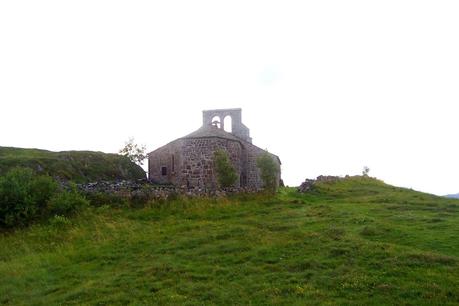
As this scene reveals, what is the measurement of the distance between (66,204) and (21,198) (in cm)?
184

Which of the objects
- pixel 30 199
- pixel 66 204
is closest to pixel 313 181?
pixel 66 204

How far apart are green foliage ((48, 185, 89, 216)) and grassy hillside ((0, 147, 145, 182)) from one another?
8.18 metres

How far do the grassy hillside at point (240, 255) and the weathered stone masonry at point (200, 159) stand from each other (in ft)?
34.1

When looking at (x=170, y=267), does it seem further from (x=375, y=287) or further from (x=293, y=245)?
(x=375, y=287)

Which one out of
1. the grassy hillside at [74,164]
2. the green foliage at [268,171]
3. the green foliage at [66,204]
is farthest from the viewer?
the grassy hillside at [74,164]

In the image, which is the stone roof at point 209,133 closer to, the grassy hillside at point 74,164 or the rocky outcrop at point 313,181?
the grassy hillside at point 74,164

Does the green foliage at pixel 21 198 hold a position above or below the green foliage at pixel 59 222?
above

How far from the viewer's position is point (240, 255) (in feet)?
51.6

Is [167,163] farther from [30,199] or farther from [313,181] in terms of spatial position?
[30,199]

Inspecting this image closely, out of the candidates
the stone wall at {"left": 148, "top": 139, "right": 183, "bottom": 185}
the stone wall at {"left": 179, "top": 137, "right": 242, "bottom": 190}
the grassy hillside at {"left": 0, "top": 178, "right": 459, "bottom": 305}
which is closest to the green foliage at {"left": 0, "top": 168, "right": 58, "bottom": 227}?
the grassy hillside at {"left": 0, "top": 178, "right": 459, "bottom": 305}

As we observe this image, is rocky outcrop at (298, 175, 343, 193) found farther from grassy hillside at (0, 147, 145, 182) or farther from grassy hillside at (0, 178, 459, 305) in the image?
grassy hillside at (0, 147, 145, 182)

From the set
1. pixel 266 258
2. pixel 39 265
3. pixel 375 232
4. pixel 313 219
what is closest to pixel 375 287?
pixel 266 258

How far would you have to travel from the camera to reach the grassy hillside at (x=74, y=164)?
3118 cm

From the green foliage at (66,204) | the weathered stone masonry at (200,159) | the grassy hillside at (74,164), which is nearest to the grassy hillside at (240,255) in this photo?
the green foliage at (66,204)
